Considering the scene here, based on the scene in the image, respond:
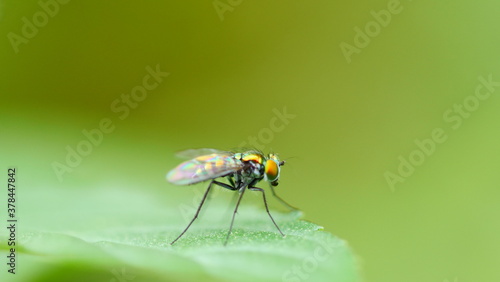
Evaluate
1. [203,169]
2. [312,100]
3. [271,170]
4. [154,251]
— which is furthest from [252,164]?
[312,100]

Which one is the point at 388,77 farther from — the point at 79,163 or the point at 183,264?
the point at 183,264

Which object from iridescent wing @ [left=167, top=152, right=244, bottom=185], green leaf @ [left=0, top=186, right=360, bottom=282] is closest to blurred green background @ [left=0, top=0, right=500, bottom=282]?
iridescent wing @ [left=167, top=152, right=244, bottom=185]

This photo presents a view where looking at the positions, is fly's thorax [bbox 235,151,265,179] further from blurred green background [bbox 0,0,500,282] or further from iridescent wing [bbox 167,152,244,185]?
blurred green background [bbox 0,0,500,282]

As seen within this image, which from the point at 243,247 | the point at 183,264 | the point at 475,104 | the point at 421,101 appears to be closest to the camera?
the point at 183,264

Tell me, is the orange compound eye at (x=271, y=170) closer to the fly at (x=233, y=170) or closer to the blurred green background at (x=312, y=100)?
the fly at (x=233, y=170)

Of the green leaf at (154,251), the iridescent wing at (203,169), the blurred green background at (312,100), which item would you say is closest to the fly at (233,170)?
the iridescent wing at (203,169)

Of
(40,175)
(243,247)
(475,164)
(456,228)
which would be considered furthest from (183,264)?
(475,164)

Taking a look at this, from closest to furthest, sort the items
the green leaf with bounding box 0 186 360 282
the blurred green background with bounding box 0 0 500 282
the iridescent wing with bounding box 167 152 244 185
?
1. the green leaf with bounding box 0 186 360 282
2. the iridescent wing with bounding box 167 152 244 185
3. the blurred green background with bounding box 0 0 500 282
